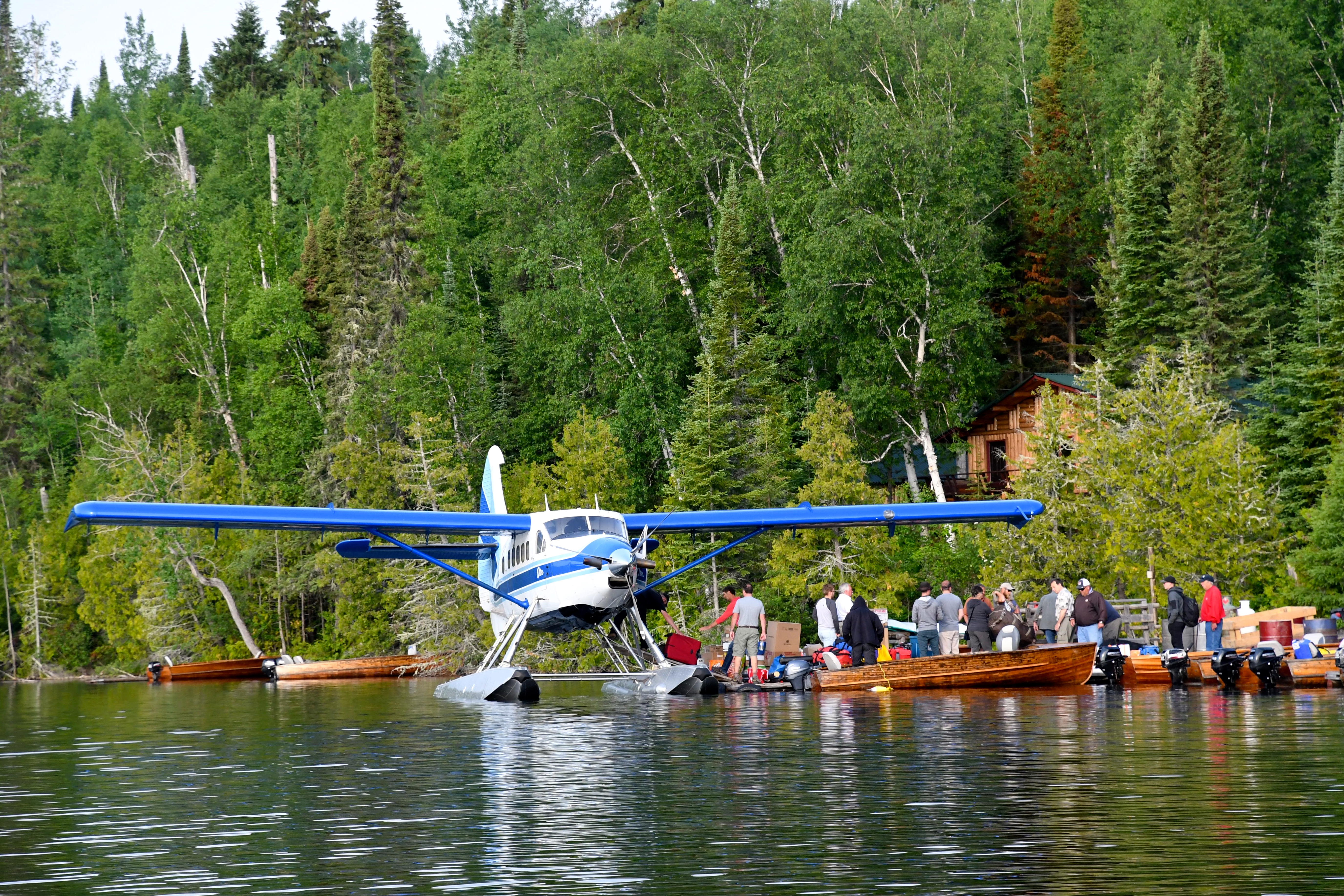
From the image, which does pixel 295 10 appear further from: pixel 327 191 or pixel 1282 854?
pixel 1282 854

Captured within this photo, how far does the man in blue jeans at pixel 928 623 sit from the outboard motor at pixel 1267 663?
15.8 ft

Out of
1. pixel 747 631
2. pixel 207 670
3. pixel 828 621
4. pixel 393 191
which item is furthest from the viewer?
pixel 393 191

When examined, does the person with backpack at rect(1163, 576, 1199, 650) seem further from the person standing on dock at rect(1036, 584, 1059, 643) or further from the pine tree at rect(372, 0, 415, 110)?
the pine tree at rect(372, 0, 415, 110)

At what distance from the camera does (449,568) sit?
28609mm

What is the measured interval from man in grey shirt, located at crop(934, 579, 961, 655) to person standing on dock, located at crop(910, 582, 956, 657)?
0.04m

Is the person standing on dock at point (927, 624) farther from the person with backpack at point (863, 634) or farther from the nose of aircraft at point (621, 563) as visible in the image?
the nose of aircraft at point (621, 563)

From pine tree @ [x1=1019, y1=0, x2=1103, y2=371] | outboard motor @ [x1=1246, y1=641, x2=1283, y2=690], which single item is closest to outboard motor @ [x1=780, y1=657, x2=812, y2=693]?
outboard motor @ [x1=1246, y1=641, x2=1283, y2=690]

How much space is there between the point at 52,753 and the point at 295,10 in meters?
92.3

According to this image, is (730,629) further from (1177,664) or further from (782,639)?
(1177,664)

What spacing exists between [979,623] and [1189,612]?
3.32 meters

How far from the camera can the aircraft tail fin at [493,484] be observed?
32.3m

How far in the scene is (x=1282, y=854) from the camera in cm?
758

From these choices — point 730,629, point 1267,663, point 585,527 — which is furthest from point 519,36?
point 1267,663

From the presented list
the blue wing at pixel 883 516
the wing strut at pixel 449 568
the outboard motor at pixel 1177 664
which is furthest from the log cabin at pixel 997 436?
the outboard motor at pixel 1177 664
